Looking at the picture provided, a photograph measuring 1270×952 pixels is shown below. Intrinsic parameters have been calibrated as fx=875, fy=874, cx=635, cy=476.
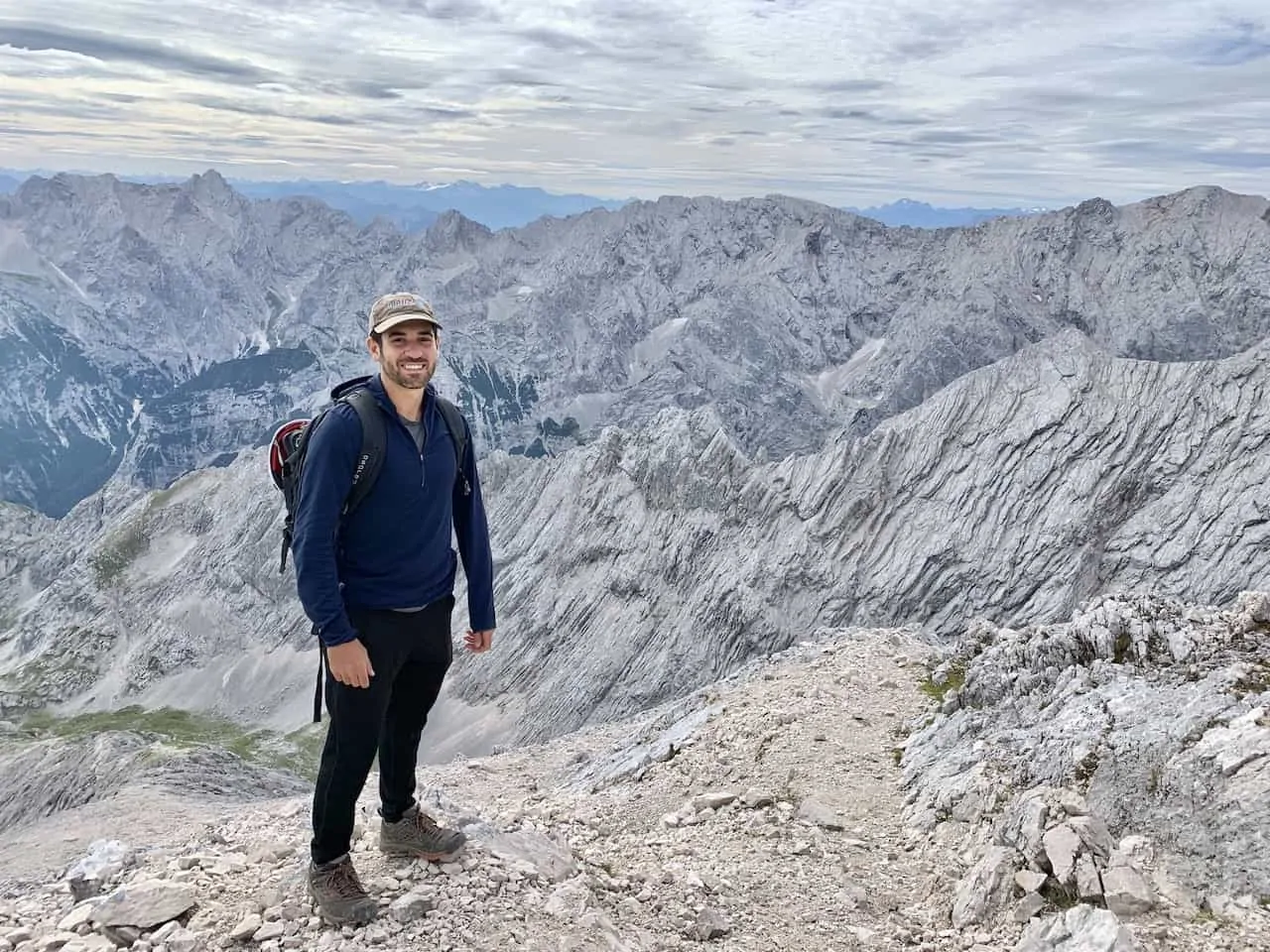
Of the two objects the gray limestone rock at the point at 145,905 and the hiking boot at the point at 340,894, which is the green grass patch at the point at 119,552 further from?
the hiking boot at the point at 340,894

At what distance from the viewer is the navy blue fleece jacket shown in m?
7.59

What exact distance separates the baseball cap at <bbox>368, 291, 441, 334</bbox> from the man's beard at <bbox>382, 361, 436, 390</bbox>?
34 cm

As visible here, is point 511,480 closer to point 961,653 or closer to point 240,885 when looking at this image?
point 961,653

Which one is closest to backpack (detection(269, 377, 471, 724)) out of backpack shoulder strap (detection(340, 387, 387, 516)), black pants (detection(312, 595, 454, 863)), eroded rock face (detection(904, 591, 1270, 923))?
backpack shoulder strap (detection(340, 387, 387, 516))

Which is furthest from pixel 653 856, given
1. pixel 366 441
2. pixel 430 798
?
pixel 366 441

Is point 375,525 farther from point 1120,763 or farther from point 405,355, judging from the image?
point 1120,763

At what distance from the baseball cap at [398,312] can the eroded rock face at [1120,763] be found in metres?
8.39

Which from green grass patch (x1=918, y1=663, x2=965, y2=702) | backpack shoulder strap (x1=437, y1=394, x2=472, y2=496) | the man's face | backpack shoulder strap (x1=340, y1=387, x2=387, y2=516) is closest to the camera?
backpack shoulder strap (x1=340, y1=387, x2=387, y2=516)

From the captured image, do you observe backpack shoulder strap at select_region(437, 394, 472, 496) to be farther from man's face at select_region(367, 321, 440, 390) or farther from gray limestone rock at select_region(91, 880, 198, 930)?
gray limestone rock at select_region(91, 880, 198, 930)

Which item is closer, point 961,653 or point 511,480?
point 961,653

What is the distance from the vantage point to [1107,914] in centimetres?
781

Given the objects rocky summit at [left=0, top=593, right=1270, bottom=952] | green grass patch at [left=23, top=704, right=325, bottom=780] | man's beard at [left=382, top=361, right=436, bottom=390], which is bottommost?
green grass patch at [left=23, top=704, right=325, bottom=780]

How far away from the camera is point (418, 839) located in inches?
369

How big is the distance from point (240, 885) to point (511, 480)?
128 meters
